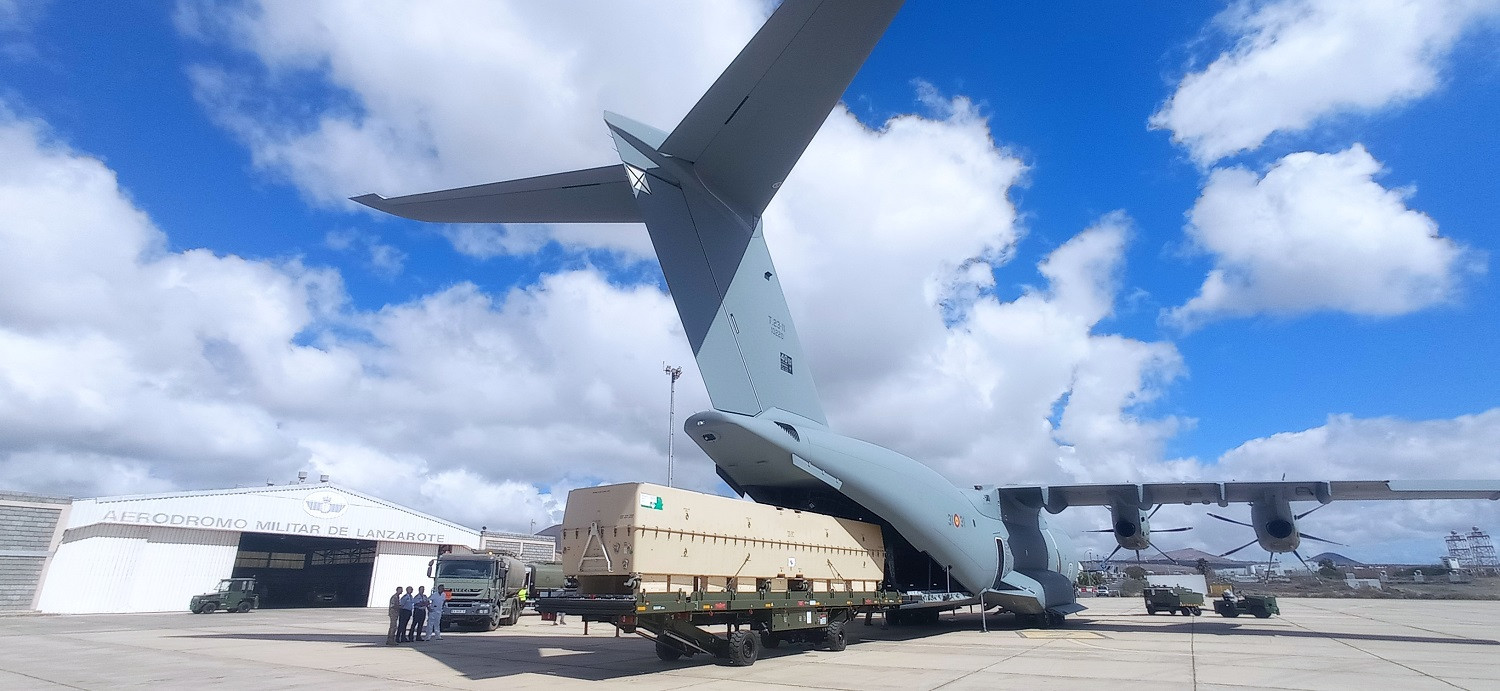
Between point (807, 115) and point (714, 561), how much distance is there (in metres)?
5.85

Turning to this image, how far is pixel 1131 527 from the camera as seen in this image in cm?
1931

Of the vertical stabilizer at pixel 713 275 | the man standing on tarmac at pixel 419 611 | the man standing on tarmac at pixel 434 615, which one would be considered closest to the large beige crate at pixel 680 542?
the vertical stabilizer at pixel 713 275

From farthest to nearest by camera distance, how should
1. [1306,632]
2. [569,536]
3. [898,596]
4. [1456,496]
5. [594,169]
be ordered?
[1306,632] < [1456,496] < [898,596] < [594,169] < [569,536]

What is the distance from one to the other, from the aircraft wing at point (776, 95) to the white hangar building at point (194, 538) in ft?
88.7

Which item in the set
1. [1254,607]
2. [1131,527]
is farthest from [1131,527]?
[1254,607]

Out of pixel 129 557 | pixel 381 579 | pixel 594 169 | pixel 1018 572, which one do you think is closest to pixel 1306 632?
pixel 1018 572

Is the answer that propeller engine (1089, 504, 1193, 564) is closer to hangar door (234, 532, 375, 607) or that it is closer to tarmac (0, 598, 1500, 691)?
tarmac (0, 598, 1500, 691)

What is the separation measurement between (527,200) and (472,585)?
436 inches

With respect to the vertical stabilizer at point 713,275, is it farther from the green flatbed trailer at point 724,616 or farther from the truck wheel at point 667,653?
the truck wheel at point 667,653

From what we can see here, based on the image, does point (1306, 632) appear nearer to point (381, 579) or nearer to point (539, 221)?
point (539, 221)

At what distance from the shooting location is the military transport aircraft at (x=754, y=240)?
8344mm

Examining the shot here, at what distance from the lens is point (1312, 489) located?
55.9 feet

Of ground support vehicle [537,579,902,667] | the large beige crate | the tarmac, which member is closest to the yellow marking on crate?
the tarmac

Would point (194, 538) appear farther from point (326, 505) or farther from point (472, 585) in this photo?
point (472, 585)
